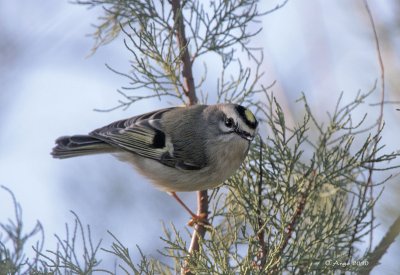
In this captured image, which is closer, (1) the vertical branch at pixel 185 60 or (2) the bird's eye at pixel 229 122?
(1) the vertical branch at pixel 185 60

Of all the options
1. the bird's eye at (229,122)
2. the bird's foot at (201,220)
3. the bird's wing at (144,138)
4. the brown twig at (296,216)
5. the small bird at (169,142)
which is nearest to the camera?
the brown twig at (296,216)

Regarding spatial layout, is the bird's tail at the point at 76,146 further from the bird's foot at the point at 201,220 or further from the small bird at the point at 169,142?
the bird's foot at the point at 201,220

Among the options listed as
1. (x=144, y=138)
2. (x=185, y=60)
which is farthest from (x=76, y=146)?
(x=185, y=60)

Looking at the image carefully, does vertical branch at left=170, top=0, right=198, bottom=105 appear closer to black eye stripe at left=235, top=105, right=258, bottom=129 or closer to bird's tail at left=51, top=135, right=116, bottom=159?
black eye stripe at left=235, top=105, right=258, bottom=129

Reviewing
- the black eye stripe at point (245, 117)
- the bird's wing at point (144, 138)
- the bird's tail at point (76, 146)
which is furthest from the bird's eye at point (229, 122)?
the bird's tail at point (76, 146)

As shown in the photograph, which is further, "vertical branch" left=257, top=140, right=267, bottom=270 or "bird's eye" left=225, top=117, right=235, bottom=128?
"bird's eye" left=225, top=117, right=235, bottom=128

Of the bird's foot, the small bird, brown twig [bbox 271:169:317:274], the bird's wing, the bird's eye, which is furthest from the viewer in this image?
the bird's wing

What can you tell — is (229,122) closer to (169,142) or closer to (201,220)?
(169,142)

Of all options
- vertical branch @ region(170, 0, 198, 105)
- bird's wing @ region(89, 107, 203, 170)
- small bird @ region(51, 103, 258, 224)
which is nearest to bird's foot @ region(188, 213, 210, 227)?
small bird @ region(51, 103, 258, 224)

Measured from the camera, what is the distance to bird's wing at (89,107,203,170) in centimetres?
311

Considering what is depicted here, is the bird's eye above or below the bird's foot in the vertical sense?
above

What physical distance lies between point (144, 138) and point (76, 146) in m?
0.32

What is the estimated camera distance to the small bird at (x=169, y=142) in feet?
9.85

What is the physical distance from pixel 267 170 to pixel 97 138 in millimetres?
1080
